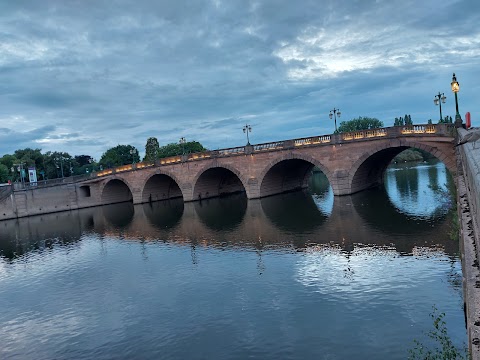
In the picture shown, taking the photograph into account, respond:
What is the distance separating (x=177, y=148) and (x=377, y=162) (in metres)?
77.5

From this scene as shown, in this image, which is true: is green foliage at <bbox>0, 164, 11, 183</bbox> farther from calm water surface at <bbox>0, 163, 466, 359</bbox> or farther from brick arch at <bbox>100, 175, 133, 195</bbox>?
calm water surface at <bbox>0, 163, 466, 359</bbox>

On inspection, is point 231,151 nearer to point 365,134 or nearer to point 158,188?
point 365,134

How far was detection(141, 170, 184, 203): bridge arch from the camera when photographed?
59.7 m

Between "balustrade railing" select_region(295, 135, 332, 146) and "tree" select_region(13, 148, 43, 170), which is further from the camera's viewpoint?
"tree" select_region(13, 148, 43, 170)

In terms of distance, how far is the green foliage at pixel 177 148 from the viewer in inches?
4424

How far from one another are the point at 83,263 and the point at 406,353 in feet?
66.2

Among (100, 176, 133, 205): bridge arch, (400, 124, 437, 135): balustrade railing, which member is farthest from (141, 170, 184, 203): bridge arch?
(400, 124, 437, 135): balustrade railing

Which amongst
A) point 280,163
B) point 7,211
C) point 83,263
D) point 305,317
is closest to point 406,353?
point 305,317

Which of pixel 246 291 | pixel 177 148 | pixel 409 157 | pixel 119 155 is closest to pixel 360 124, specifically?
pixel 409 157

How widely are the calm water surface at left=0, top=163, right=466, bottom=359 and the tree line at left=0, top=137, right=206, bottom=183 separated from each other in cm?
7204

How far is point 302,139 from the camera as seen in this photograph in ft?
139

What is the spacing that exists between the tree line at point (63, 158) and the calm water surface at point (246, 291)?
72043 mm

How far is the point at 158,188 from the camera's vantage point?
6347cm

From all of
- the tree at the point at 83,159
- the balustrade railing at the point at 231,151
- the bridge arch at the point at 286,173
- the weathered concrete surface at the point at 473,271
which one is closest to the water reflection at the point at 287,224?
the bridge arch at the point at 286,173
